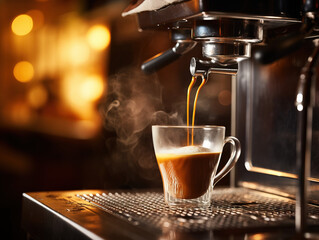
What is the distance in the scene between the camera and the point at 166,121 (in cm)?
115

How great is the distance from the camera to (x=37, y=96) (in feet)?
12.0

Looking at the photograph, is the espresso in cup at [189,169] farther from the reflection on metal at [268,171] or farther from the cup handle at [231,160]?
the reflection on metal at [268,171]

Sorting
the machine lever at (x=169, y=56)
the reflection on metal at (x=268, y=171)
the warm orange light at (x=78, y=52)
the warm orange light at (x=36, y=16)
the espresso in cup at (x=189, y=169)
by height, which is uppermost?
the warm orange light at (x=36, y=16)

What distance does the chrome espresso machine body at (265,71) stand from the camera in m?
0.61

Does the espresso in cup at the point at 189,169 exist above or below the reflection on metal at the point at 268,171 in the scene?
above

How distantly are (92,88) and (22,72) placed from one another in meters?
0.73

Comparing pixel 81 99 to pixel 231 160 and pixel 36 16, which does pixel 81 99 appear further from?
pixel 231 160

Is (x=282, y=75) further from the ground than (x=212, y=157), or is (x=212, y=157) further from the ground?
(x=282, y=75)

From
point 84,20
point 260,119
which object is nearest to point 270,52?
point 260,119

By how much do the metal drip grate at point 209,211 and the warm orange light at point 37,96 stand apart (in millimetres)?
2763

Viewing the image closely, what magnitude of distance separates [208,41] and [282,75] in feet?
0.79

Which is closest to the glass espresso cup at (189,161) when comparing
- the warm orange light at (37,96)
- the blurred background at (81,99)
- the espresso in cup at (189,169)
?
the espresso in cup at (189,169)

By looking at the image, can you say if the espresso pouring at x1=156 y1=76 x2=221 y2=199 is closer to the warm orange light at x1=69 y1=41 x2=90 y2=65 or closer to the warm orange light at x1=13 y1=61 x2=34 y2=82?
the warm orange light at x1=69 y1=41 x2=90 y2=65

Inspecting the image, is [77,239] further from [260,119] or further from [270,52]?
[260,119]
